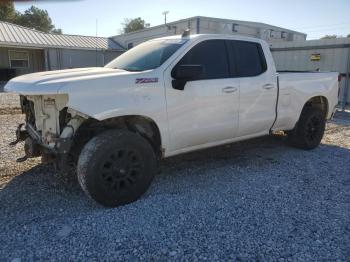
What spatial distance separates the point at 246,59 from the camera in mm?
5156

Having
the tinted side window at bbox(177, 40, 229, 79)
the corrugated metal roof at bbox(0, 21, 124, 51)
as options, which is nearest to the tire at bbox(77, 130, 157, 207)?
the tinted side window at bbox(177, 40, 229, 79)

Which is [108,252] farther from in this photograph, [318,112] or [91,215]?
[318,112]

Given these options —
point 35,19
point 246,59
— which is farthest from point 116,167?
point 35,19

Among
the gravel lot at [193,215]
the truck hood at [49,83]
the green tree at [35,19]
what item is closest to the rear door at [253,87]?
the gravel lot at [193,215]

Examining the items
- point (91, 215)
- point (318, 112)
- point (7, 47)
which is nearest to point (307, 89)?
point (318, 112)

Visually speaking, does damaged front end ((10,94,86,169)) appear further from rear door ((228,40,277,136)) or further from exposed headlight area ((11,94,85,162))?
rear door ((228,40,277,136))

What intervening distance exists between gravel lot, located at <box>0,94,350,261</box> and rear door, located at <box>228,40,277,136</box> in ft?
2.38

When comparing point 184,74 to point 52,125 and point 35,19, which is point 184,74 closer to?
point 52,125

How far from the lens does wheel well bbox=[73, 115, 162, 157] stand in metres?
3.96

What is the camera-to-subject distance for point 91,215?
144 inches

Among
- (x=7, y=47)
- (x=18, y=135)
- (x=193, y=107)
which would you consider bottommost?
(x=18, y=135)

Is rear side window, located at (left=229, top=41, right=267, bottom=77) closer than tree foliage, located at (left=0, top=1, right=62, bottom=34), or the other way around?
rear side window, located at (left=229, top=41, right=267, bottom=77)

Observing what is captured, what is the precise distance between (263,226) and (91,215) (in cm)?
183

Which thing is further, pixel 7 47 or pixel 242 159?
pixel 7 47
